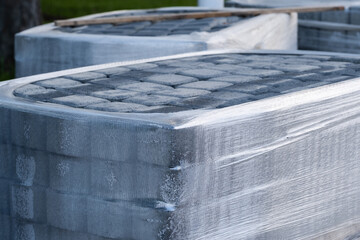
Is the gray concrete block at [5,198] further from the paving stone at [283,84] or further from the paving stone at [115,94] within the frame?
the paving stone at [283,84]

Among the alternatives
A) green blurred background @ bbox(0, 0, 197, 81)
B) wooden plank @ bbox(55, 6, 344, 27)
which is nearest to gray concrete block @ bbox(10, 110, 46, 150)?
wooden plank @ bbox(55, 6, 344, 27)

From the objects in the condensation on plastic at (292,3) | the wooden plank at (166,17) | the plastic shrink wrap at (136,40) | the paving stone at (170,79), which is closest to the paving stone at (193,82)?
the paving stone at (170,79)

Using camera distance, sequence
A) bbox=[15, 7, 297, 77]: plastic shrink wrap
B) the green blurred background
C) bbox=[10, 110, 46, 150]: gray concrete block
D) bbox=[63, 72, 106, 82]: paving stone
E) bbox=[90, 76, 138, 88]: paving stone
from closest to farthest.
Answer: bbox=[10, 110, 46, 150]: gray concrete block, bbox=[90, 76, 138, 88]: paving stone, bbox=[63, 72, 106, 82]: paving stone, bbox=[15, 7, 297, 77]: plastic shrink wrap, the green blurred background

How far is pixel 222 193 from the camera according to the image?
236 centimetres

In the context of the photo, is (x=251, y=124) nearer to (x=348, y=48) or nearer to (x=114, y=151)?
(x=114, y=151)

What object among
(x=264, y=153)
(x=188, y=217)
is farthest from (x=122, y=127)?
(x=264, y=153)

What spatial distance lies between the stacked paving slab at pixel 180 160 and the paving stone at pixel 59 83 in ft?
0.08

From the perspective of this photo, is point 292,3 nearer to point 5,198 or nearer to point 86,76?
point 86,76

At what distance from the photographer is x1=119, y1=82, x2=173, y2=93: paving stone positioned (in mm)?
2902

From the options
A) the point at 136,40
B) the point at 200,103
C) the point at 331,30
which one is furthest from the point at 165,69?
the point at 331,30

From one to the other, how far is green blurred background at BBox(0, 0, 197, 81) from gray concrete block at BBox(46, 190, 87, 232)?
10774 millimetres

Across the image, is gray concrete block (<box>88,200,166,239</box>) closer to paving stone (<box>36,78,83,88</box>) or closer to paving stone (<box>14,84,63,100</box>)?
paving stone (<box>14,84,63,100</box>)

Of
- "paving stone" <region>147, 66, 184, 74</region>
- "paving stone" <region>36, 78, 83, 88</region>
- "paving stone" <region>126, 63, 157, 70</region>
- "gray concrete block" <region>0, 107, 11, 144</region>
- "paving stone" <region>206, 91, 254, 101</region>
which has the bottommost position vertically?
"gray concrete block" <region>0, 107, 11, 144</region>

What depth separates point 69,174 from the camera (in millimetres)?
2428
